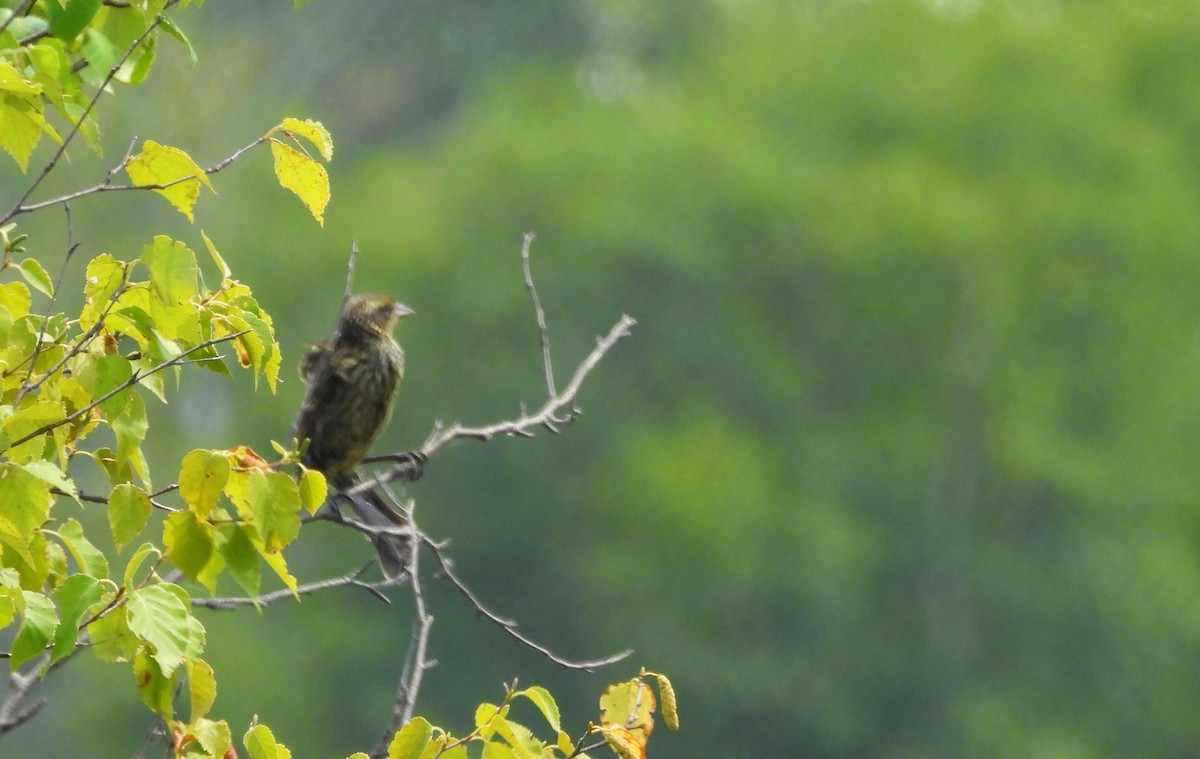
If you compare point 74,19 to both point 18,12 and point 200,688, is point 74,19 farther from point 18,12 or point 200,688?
point 200,688

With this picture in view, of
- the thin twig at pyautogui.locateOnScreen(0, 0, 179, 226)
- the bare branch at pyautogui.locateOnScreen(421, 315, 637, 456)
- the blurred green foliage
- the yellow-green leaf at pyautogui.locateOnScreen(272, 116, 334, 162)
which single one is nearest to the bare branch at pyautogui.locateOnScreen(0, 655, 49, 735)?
the thin twig at pyautogui.locateOnScreen(0, 0, 179, 226)

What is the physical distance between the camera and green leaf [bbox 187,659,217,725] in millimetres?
2643

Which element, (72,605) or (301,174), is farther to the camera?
(301,174)

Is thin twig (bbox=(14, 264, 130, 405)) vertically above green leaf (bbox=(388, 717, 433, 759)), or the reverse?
thin twig (bbox=(14, 264, 130, 405))

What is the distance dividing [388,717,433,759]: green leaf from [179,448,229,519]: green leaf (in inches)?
15.5

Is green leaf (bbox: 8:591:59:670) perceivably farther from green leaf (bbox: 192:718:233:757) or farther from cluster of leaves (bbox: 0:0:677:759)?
green leaf (bbox: 192:718:233:757)

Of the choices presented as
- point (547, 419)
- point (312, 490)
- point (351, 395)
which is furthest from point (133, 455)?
point (351, 395)

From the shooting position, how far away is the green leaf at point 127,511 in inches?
99.7

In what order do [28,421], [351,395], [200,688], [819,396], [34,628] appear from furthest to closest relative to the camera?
[819,396], [351,395], [200,688], [28,421], [34,628]

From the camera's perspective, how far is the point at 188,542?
2.48 meters

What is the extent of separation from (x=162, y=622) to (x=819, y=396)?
85.4 ft

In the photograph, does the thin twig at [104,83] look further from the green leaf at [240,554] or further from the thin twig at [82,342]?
the green leaf at [240,554]

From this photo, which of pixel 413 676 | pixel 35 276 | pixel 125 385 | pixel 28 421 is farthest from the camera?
pixel 413 676

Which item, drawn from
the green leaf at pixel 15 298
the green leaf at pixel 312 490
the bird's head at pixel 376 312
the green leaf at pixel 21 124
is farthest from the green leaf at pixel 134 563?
the bird's head at pixel 376 312
